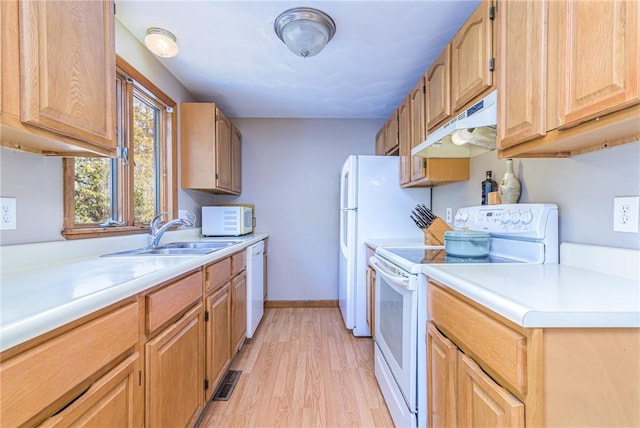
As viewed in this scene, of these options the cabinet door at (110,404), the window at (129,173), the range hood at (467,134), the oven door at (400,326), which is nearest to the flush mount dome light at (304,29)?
the range hood at (467,134)

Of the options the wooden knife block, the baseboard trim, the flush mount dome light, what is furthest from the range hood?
the baseboard trim

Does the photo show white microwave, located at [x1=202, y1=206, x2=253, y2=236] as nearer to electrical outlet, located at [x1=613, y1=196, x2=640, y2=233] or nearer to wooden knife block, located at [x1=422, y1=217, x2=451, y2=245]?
wooden knife block, located at [x1=422, y1=217, x2=451, y2=245]

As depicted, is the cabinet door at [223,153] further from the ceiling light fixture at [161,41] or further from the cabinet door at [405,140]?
the cabinet door at [405,140]

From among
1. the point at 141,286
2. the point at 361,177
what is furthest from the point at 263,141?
the point at 141,286

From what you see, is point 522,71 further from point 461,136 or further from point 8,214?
point 8,214

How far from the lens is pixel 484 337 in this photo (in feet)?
2.78

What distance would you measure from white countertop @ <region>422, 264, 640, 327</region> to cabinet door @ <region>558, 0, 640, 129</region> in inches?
19.6

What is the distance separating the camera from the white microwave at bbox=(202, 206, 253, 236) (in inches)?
109

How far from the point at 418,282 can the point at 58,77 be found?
151cm

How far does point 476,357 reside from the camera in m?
0.90

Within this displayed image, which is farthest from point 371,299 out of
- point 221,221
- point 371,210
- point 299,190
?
point 299,190

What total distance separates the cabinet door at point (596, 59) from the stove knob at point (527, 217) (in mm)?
517

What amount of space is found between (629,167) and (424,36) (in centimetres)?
135

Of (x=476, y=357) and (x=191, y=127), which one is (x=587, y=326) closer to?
(x=476, y=357)
